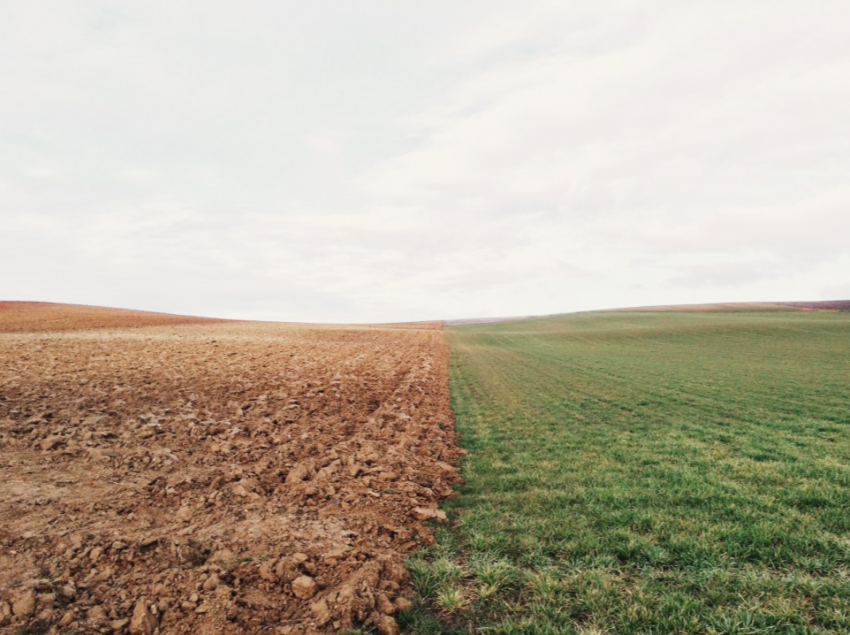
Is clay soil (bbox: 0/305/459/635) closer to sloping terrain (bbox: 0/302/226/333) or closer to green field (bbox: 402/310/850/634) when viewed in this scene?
green field (bbox: 402/310/850/634)

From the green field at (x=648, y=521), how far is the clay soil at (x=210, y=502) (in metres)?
0.84

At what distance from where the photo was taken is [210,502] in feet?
22.4

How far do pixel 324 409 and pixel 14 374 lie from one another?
12.9m

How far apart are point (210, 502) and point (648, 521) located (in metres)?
6.62

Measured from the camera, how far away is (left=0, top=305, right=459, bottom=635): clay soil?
4293 mm

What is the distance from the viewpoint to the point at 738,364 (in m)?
24.2

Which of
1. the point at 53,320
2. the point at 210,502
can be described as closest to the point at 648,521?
the point at 210,502

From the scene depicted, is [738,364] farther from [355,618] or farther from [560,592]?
[355,618]

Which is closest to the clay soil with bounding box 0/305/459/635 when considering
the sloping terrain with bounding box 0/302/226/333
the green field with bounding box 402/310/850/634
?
the green field with bounding box 402/310/850/634

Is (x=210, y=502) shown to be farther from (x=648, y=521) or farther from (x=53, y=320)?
(x=53, y=320)

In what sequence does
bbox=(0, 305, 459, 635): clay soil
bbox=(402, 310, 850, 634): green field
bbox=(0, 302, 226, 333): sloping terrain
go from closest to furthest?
1. bbox=(402, 310, 850, 634): green field
2. bbox=(0, 305, 459, 635): clay soil
3. bbox=(0, 302, 226, 333): sloping terrain

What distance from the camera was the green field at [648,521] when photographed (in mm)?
4027

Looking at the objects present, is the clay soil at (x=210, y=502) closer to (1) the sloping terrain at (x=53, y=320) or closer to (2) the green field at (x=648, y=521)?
(2) the green field at (x=648, y=521)

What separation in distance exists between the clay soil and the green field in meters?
0.84
